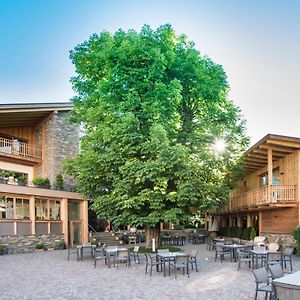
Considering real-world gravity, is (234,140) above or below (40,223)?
above

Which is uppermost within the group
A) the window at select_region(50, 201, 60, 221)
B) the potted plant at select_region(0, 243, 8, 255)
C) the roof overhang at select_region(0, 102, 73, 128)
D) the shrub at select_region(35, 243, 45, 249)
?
the roof overhang at select_region(0, 102, 73, 128)

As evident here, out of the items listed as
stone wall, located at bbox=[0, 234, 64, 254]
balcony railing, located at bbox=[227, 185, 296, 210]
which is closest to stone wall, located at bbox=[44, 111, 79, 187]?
stone wall, located at bbox=[0, 234, 64, 254]

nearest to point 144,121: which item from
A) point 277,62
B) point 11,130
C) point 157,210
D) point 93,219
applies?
point 157,210

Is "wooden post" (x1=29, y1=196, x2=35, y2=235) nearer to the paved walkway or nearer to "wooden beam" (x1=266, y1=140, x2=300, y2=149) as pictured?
the paved walkway

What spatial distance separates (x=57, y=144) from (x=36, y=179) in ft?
12.2

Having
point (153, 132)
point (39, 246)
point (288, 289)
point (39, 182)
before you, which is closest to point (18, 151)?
point (39, 182)

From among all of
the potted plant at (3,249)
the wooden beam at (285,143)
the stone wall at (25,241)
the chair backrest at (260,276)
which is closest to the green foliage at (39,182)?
the stone wall at (25,241)

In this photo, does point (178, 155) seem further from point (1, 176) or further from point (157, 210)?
point (1, 176)

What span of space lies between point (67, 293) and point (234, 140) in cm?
1400

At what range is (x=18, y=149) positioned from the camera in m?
27.4

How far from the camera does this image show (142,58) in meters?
19.7

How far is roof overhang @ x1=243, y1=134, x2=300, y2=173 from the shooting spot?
1975 centimetres

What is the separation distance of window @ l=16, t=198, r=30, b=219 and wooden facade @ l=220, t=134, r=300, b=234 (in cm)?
1448

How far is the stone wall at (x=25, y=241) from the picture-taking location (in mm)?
22750
